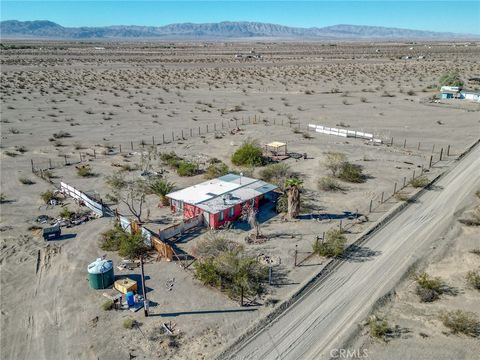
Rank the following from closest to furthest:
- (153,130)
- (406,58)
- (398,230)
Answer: (398,230), (153,130), (406,58)

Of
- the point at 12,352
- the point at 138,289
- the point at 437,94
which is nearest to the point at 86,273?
the point at 138,289

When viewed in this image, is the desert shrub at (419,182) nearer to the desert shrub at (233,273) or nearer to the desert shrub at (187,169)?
the desert shrub at (233,273)

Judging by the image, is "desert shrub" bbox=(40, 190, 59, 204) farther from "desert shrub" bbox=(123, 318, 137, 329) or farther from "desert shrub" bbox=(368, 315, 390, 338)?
"desert shrub" bbox=(368, 315, 390, 338)

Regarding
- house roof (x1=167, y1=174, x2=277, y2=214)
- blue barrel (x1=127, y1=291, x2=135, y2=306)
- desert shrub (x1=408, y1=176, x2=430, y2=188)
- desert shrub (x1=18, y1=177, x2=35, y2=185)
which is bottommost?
blue barrel (x1=127, y1=291, x2=135, y2=306)

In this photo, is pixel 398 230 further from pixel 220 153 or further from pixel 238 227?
pixel 220 153

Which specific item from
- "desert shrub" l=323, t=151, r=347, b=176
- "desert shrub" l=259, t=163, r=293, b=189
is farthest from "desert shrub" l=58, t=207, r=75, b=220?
"desert shrub" l=323, t=151, r=347, b=176

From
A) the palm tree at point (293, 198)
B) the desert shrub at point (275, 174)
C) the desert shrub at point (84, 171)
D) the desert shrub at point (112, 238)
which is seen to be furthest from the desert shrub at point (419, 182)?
the desert shrub at point (84, 171)
